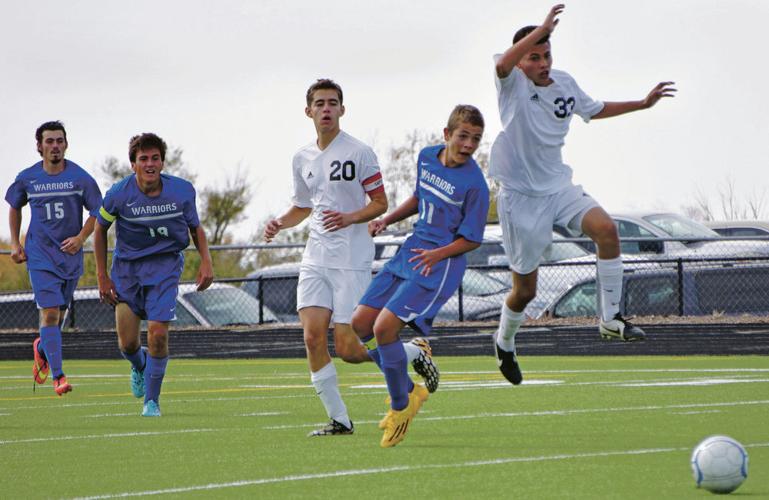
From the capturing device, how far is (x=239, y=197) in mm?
53969

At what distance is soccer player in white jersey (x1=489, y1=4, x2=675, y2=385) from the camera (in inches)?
417

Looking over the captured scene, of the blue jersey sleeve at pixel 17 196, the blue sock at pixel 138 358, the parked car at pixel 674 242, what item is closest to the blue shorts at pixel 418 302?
the blue sock at pixel 138 358

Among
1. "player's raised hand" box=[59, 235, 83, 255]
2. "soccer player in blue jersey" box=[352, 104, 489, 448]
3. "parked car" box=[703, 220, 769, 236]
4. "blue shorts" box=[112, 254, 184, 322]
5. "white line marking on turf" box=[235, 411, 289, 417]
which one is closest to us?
"soccer player in blue jersey" box=[352, 104, 489, 448]

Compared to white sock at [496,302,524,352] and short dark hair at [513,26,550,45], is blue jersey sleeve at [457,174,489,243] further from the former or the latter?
white sock at [496,302,524,352]

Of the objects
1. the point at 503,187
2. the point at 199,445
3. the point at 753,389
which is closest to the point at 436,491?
the point at 199,445

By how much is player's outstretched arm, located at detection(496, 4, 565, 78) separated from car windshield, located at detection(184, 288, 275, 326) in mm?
16836

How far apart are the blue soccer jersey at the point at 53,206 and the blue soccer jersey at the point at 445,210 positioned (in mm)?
4896

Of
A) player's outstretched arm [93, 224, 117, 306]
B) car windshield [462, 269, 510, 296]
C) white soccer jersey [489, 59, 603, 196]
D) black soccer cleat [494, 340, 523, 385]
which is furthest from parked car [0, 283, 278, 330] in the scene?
white soccer jersey [489, 59, 603, 196]

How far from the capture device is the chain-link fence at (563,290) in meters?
23.9

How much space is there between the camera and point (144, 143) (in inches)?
459

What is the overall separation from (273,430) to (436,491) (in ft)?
11.0

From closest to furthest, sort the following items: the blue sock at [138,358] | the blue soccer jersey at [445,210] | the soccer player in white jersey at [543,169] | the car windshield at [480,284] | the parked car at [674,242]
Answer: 1. the blue soccer jersey at [445,210]
2. the soccer player in white jersey at [543,169]
3. the blue sock at [138,358]
4. the parked car at [674,242]
5. the car windshield at [480,284]

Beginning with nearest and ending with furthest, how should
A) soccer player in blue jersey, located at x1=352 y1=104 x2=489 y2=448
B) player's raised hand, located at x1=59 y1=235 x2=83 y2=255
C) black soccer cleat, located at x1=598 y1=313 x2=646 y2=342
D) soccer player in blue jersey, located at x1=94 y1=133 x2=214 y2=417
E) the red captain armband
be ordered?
soccer player in blue jersey, located at x1=352 y1=104 x2=489 y2=448, the red captain armband, black soccer cleat, located at x1=598 y1=313 x2=646 y2=342, soccer player in blue jersey, located at x1=94 y1=133 x2=214 y2=417, player's raised hand, located at x1=59 y1=235 x2=83 y2=255

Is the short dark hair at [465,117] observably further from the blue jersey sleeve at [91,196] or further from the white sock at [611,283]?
the blue jersey sleeve at [91,196]
